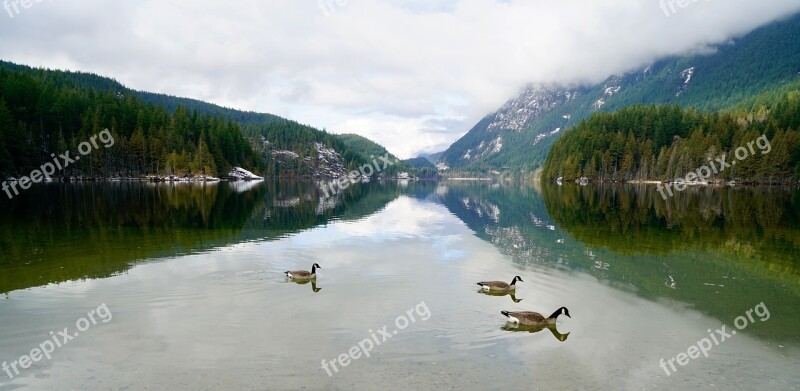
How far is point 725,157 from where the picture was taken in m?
138

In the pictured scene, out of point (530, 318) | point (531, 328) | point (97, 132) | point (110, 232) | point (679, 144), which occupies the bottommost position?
point (531, 328)

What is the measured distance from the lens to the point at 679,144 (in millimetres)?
154000

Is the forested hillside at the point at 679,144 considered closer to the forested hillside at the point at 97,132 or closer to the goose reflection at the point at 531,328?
the goose reflection at the point at 531,328

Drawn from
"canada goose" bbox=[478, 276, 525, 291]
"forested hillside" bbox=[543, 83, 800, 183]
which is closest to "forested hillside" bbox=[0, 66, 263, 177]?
"canada goose" bbox=[478, 276, 525, 291]

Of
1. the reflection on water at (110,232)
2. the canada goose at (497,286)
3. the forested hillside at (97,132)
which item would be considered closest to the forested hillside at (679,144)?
the reflection on water at (110,232)

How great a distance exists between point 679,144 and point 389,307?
170 meters

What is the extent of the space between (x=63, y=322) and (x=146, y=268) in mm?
7636

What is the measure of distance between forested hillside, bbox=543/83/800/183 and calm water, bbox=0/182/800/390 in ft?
386

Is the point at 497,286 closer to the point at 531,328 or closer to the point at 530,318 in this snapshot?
the point at 530,318

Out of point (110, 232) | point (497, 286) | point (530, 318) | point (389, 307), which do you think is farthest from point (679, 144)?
point (110, 232)

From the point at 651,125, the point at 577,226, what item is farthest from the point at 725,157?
the point at 577,226

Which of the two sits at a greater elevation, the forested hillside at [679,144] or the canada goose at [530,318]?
the forested hillside at [679,144]

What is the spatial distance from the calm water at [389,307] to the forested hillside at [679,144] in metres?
118

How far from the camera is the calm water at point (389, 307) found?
35.9 ft
